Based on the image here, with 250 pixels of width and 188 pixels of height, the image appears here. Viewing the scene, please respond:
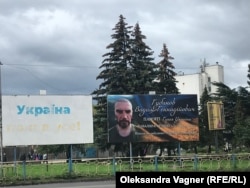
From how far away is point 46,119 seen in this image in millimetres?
26875

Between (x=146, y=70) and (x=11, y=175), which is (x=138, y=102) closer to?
(x=11, y=175)

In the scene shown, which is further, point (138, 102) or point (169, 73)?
point (169, 73)

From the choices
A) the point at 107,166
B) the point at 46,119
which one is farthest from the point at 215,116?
the point at 46,119

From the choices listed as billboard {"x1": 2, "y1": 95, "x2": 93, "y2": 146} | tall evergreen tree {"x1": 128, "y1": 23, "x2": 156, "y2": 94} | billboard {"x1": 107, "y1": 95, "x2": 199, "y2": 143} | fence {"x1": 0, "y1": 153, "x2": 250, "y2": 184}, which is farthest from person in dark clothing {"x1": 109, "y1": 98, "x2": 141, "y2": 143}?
tall evergreen tree {"x1": 128, "y1": 23, "x2": 156, "y2": 94}

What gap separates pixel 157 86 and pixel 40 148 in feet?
65.0

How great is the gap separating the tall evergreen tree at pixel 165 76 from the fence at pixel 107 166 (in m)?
20.0

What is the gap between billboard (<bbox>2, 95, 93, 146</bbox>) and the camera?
26.3 metres

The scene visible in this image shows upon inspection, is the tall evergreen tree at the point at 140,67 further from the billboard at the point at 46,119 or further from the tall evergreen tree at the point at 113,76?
the billboard at the point at 46,119

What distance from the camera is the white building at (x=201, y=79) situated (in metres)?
95.3

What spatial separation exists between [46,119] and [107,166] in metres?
4.73

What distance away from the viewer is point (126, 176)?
3.22 meters

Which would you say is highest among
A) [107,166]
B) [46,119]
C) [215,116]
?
[215,116]

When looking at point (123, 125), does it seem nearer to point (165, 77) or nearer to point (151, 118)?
point (151, 118)

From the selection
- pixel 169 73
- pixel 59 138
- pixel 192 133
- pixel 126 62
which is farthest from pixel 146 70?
pixel 59 138
